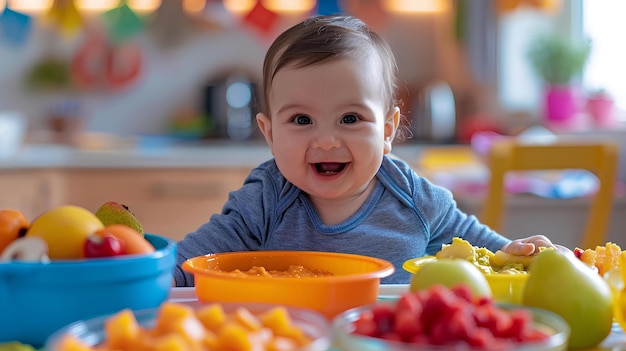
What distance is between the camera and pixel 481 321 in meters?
0.61

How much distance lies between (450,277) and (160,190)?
2.81m

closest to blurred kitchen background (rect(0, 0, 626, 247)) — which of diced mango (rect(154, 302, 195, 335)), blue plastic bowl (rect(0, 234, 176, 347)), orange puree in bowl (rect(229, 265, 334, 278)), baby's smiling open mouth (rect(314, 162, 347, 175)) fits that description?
baby's smiling open mouth (rect(314, 162, 347, 175))

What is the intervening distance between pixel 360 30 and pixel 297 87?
0.19 m

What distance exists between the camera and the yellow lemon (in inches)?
30.5

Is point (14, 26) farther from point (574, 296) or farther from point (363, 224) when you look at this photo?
point (574, 296)

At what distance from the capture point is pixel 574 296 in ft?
2.39

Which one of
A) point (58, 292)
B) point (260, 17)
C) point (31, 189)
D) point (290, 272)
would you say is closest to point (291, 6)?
point (260, 17)

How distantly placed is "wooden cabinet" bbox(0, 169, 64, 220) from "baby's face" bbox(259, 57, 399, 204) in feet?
7.70

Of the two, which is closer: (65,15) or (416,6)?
(65,15)

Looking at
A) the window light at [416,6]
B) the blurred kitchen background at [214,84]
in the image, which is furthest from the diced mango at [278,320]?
the window light at [416,6]

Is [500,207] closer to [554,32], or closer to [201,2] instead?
[554,32]

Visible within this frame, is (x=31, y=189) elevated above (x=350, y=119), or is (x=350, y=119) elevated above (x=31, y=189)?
(x=350, y=119)

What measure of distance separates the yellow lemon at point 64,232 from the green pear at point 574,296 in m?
0.42

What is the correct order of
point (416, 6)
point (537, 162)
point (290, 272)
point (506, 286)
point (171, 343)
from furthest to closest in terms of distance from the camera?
point (416, 6), point (537, 162), point (290, 272), point (506, 286), point (171, 343)
